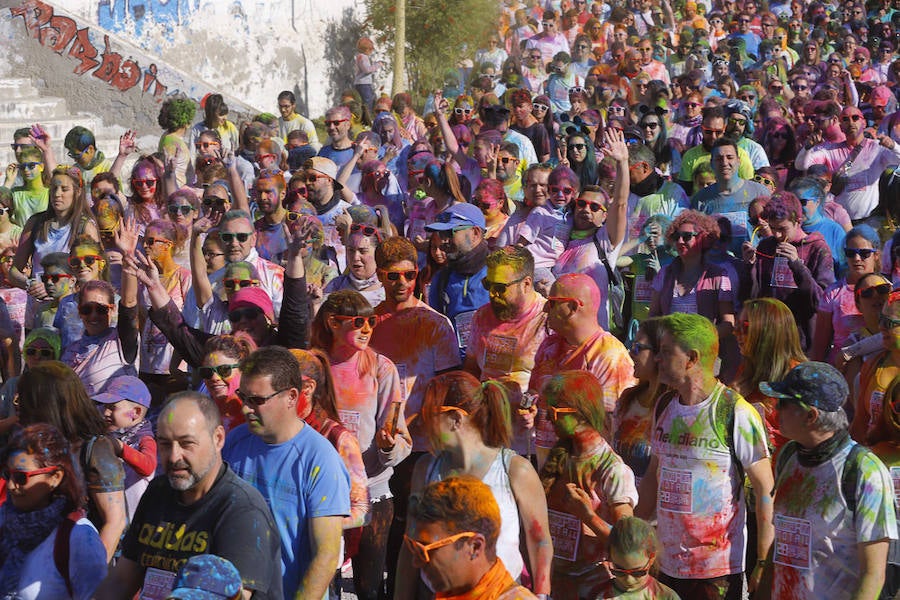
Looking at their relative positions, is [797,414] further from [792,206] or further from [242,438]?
[792,206]

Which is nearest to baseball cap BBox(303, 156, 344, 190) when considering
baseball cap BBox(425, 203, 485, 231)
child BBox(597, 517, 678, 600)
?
baseball cap BBox(425, 203, 485, 231)

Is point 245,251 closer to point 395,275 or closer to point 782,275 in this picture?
point 395,275

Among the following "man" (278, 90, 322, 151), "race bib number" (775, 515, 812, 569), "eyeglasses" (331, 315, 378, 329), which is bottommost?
"race bib number" (775, 515, 812, 569)

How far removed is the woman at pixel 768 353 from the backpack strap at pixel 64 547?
2.95 m

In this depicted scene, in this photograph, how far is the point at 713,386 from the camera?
5.09 meters

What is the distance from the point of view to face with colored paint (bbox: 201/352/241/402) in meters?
5.71

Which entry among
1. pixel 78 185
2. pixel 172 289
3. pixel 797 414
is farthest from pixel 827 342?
pixel 78 185

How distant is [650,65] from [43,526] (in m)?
15.9

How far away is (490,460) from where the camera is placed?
185 inches

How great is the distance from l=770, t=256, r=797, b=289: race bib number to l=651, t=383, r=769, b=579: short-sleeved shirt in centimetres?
266

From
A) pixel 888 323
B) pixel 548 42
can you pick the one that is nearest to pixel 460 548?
pixel 888 323

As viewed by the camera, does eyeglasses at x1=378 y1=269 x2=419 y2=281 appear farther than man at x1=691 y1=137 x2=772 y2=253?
No

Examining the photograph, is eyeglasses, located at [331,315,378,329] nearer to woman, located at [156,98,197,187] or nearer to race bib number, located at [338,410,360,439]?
race bib number, located at [338,410,360,439]

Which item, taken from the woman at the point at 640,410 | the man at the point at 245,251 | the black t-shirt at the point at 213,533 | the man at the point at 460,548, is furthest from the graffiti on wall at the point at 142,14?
the man at the point at 460,548
